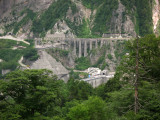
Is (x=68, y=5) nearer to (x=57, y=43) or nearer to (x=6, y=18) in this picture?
(x=57, y=43)

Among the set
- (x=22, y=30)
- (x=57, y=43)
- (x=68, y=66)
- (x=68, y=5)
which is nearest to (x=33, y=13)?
(x=22, y=30)

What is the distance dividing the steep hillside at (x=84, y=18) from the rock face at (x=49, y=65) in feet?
73.7

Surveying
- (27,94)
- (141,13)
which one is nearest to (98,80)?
(141,13)

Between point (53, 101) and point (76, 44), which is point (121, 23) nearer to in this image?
point (76, 44)

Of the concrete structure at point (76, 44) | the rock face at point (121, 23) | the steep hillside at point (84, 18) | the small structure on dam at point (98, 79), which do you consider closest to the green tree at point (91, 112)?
the small structure on dam at point (98, 79)

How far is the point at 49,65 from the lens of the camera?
9850 centimetres

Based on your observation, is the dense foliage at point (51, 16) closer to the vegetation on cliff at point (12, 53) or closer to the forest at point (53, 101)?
the vegetation on cliff at point (12, 53)

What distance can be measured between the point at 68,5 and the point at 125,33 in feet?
90.6

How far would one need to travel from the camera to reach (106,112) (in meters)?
27.8

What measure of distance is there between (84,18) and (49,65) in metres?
41.5

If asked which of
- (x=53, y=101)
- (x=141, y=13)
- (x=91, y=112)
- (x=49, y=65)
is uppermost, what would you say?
(x=141, y=13)

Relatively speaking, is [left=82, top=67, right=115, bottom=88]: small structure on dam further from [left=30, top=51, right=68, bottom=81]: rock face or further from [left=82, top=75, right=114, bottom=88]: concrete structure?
[left=30, top=51, right=68, bottom=81]: rock face

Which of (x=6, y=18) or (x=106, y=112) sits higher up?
(x=6, y=18)

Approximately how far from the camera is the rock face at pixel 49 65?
319 ft
